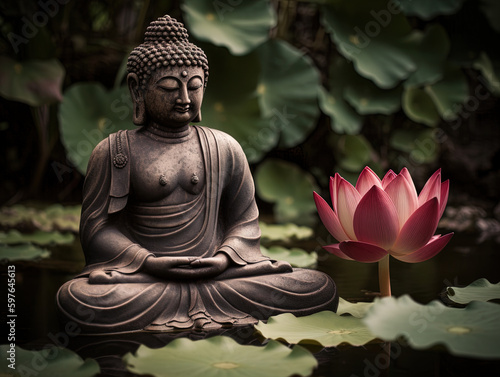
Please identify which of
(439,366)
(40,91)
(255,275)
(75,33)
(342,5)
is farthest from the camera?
(75,33)

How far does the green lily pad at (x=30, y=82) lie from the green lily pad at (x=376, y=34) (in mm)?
1883

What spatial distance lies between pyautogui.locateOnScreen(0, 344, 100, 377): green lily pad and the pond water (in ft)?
0.34

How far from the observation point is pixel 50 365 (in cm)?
174

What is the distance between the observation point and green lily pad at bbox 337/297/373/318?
2.29m

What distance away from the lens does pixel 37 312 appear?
250cm

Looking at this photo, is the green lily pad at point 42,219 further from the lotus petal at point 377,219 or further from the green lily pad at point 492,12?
the green lily pad at point 492,12

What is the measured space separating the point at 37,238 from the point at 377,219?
237 cm

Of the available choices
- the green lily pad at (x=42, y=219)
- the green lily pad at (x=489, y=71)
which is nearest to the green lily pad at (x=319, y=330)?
the green lily pad at (x=42, y=219)

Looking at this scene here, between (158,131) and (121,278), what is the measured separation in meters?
0.56

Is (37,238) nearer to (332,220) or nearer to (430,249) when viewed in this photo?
(332,220)

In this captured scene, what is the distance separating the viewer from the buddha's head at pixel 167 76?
2428 millimetres

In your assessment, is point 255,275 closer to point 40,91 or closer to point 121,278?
point 121,278

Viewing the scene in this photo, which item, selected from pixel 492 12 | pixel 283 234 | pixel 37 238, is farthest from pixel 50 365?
pixel 492 12

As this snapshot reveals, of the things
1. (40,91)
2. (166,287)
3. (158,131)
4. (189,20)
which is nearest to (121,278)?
(166,287)
